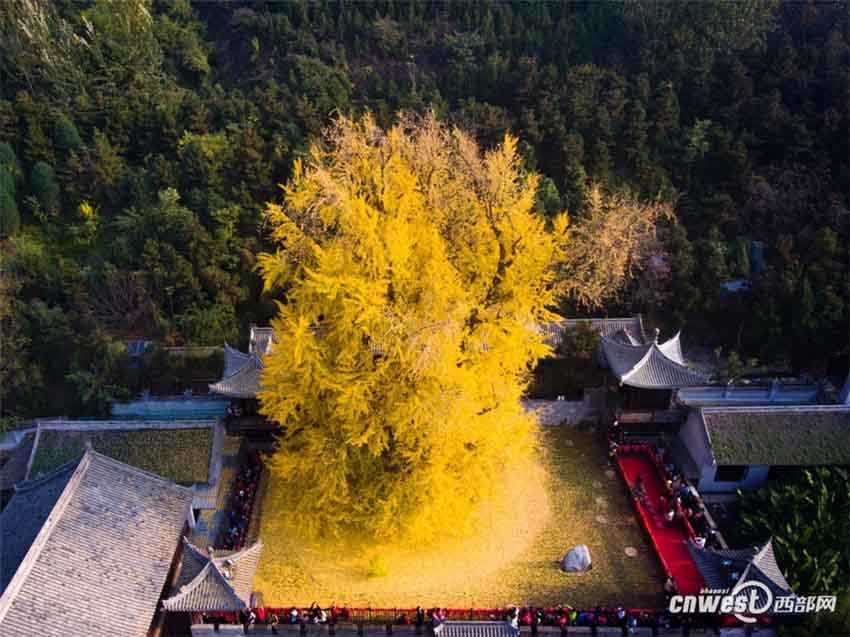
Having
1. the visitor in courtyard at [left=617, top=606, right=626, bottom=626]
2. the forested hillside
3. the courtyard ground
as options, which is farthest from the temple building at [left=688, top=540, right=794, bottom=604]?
the forested hillside

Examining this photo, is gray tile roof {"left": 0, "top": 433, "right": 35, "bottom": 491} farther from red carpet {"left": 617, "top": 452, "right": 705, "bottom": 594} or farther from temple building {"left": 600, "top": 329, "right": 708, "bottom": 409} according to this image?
temple building {"left": 600, "top": 329, "right": 708, "bottom": 409}

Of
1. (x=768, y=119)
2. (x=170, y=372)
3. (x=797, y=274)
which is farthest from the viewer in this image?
(x=768, y=119)

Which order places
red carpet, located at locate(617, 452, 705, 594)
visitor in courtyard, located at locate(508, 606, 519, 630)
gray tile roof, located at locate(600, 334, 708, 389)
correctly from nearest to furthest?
visitor in courtyard, located at locate(508, 606, 519, 630) < red carpet, located at locate(617, 452, 705, 594) < gray tile roof, located at locate(600, 334, 708, 389)

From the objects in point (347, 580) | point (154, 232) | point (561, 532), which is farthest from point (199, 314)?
point (561, 532)

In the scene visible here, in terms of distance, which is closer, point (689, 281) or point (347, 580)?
point (347, 580)

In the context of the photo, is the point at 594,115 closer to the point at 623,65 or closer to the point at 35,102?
the point at 623,65

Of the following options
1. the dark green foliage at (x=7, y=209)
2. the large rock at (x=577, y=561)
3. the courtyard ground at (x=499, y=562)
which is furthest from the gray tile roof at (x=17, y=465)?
the large rock at (x=577, y=561)
